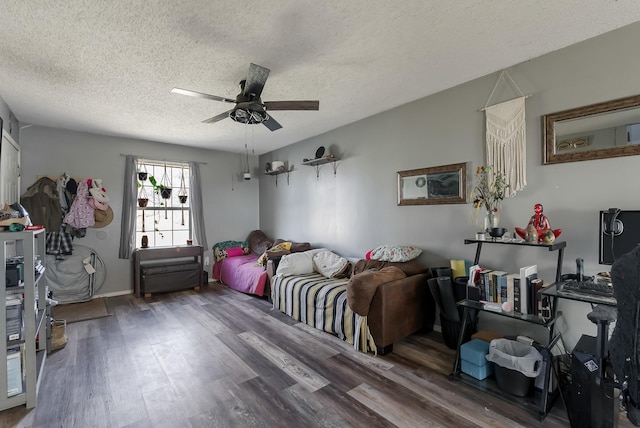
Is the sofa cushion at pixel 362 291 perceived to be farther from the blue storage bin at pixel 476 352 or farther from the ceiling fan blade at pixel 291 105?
the ceiling fan blade at pixel 291 105

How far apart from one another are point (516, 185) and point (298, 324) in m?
2.58

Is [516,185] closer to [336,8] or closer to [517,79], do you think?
[517,79]

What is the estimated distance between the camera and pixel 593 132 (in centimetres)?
213

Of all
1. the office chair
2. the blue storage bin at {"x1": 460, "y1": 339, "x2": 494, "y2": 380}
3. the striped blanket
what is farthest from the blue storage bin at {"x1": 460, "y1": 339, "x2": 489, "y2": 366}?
the office chair

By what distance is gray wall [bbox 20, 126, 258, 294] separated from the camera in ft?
13.2

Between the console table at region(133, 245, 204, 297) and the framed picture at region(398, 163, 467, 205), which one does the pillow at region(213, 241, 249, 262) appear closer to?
the console table at region(133, 245, 204, 297)

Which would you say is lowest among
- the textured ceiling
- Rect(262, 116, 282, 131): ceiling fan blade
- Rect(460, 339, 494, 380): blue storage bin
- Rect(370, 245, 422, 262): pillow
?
Rect(460, 339, 494, 380): blue storage bin

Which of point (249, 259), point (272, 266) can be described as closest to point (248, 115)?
point (272, 266)


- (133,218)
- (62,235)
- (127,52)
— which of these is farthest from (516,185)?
(62,235)

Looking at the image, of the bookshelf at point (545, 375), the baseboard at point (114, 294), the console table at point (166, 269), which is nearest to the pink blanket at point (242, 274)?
the console table at point (166, 269)

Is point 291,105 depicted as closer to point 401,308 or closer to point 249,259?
point 401,308

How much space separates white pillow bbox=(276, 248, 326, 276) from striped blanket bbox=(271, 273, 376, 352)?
72 mm

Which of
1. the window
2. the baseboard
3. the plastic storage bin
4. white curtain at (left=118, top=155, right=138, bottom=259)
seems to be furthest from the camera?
the window

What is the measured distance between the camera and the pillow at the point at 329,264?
364cm
